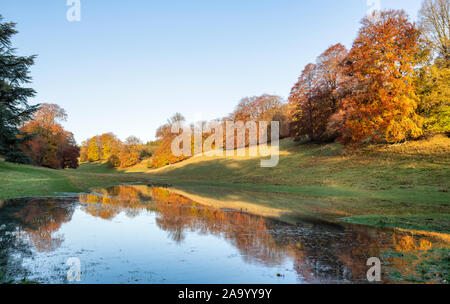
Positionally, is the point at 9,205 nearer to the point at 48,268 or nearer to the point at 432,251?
the point at 48,268

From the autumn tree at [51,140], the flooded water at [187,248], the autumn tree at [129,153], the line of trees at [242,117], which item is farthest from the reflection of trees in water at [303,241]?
the autumn tree at [129,153]

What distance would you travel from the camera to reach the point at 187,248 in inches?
292

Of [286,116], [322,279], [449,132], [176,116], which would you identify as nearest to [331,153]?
[449,132]

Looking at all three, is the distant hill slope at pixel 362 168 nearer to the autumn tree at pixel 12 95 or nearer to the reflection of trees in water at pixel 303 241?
the reflection of trees in water at pixel 303 241

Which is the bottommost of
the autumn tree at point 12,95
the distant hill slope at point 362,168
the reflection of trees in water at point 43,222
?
the reflection of trees in water at point 43,222

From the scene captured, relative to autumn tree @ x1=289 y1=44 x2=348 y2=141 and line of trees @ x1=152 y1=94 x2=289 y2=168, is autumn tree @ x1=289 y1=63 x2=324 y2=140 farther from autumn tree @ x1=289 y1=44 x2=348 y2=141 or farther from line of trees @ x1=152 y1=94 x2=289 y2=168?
line of trees @ x1=152 y1=94 x2=289 y2=168

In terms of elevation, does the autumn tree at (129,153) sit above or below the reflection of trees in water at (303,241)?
above

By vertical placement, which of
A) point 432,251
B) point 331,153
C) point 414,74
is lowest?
point 432,251

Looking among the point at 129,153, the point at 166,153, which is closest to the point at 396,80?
the point at 166,153

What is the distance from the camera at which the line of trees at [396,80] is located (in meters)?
27.3

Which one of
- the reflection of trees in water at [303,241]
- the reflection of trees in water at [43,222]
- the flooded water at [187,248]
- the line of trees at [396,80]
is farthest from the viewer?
the line of trees at [396,80]

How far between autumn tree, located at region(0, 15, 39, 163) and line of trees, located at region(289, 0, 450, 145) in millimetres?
34632
